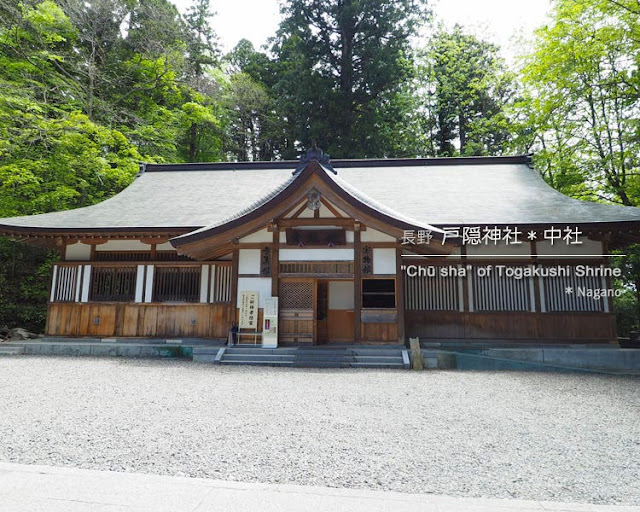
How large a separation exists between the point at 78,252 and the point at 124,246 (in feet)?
4.69

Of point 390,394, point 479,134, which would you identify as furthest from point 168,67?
point 390,394

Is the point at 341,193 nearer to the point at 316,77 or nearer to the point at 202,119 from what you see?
the point at 202,119

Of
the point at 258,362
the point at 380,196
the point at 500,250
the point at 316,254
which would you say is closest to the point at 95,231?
the point at 258,362

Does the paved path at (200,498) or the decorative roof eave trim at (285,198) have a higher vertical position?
the decorative roof eave trim at (285,198)

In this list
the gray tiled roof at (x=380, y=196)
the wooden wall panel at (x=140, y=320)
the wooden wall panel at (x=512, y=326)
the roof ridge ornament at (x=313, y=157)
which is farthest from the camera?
the wooden wall panel at (x=140, y=320)

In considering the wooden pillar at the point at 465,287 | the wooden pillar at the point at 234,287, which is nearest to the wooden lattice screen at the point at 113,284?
the wooden pillar at the point at 234,287

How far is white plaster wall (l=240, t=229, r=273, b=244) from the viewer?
1032cm

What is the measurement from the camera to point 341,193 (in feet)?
31.8

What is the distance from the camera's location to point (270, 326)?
966 cm

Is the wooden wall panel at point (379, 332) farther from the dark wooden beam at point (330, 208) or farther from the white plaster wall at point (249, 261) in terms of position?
the white plaster wall at point (249, 261)

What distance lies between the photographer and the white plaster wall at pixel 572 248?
34.9 ft

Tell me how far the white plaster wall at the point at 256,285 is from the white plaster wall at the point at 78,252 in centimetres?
530

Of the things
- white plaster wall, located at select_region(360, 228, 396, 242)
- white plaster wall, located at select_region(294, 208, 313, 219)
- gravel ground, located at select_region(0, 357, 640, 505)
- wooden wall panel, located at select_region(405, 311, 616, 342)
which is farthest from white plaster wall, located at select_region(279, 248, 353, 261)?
gravel ground, located at select_region(0, 357, 640, 505)

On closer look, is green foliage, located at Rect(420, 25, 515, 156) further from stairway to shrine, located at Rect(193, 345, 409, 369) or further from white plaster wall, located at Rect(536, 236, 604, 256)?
stairway to shrine, located at Rect(193, 345, 409, 369)
